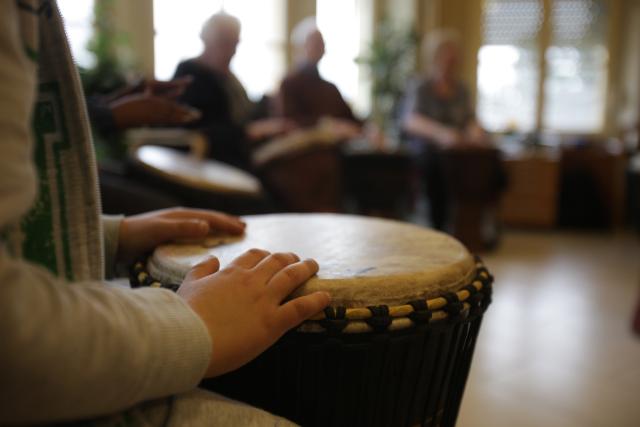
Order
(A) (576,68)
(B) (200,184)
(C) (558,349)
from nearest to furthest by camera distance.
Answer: (B) (200,184)
(C) (558,349)
(A) (576,68)

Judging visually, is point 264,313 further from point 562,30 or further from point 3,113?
point 562,30

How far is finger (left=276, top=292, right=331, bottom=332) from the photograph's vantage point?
0.59 m

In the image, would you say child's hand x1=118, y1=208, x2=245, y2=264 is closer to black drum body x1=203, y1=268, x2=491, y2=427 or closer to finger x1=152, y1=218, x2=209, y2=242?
finger x1=152, y1=218, x2=209, y2=242

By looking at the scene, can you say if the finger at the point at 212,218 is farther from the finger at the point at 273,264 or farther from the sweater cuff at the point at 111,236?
the finger at the point at 273,264

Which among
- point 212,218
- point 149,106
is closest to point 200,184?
point 149,106

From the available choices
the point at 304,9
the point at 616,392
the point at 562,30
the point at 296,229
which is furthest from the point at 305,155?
the point at 562,30

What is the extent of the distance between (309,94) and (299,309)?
11.2 feet

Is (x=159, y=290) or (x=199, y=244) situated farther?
(x=199, y=244)

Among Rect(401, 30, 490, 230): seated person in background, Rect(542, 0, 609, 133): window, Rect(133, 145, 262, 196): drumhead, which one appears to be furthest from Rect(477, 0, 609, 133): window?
Rect(133, 145, 262, 196): drumhead

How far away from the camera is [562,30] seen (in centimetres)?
641

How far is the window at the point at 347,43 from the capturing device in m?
6.40

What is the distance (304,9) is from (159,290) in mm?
5988

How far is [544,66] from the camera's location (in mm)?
6531

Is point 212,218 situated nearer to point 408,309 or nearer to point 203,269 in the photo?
point 203,269
